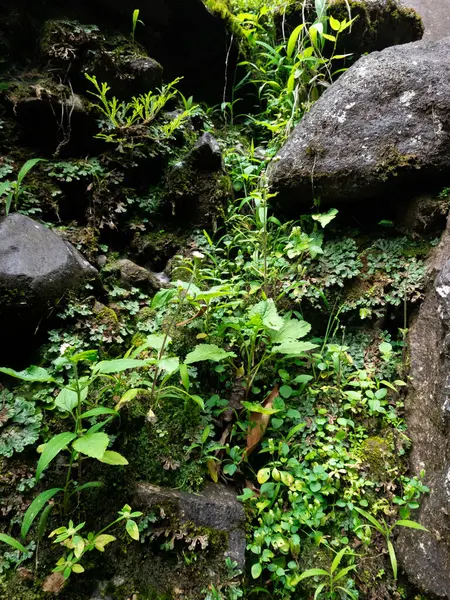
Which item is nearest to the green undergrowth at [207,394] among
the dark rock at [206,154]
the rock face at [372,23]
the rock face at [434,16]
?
the dark rock at [206,154]

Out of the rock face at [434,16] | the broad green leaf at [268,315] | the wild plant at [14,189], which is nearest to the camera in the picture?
the broad green leaf at [268,315]

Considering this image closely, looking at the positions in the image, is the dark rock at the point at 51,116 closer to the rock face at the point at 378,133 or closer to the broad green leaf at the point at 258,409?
the rock face at the point at 378,133

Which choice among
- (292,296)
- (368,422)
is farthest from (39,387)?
(368,422)

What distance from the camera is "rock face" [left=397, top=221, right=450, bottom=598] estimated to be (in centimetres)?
188

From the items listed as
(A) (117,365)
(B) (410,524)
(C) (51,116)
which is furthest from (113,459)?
(C) (51,116)

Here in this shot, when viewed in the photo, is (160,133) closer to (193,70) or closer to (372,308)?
(193,70)

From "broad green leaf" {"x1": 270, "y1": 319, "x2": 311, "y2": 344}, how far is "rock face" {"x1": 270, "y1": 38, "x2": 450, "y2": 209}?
1261 mm

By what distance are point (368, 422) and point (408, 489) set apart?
45 cm

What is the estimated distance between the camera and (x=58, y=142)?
10.9 feet

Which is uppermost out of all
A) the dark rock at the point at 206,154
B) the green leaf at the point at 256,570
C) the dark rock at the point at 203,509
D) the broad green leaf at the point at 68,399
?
the dark rock at the point at 206,154

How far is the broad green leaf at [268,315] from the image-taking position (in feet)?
7.68

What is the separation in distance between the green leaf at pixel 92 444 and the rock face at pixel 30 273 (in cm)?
104

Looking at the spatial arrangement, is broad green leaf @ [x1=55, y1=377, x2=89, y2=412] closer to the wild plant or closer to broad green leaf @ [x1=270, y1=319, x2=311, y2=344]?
broad green leaf @ [x1=270, y1=319, x2=311, y2=344]

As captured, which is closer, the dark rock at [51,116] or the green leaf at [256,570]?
the green leaf at [256,570]
